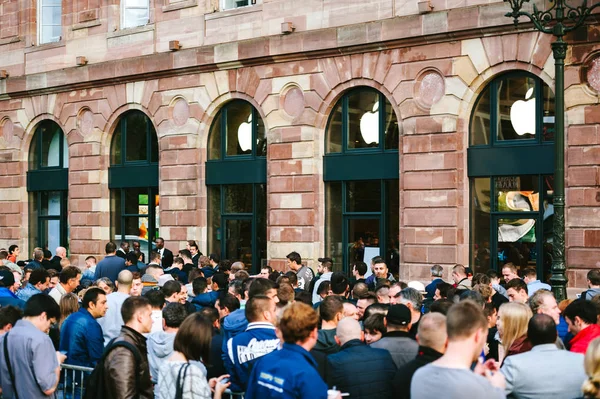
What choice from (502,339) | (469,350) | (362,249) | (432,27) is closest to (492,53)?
(432,27)

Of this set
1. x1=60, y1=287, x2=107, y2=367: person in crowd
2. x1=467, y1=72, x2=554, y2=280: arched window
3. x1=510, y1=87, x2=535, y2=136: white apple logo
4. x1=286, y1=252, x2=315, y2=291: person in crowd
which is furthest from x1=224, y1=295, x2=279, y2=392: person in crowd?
x1=510, y1=87, x2=535, y2=136: white apple logo

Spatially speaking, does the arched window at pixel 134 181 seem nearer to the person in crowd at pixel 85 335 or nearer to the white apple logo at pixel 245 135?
the white apple logo at pixel 245 135

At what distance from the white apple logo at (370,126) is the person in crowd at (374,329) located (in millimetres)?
13915

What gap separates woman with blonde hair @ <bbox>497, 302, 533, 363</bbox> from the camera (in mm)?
8117

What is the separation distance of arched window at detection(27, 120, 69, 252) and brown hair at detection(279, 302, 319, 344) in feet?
79.1

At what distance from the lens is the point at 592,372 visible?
18.5 ft

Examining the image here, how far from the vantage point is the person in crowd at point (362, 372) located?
7266 mm

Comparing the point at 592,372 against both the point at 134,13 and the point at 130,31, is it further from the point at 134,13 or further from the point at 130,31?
the point at 134,13

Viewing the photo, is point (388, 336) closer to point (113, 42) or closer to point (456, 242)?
point (456, 242)

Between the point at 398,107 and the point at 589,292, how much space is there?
30.6 feet

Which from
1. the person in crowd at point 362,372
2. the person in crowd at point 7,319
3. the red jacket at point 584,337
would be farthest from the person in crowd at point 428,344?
the person in crowd at point 7,319

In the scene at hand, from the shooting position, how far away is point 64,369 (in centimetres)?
973

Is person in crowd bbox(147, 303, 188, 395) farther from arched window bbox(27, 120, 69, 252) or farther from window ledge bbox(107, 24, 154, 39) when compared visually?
arched window bbox(27, 120, 69, 252)

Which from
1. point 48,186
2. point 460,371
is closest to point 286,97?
point 48,186
